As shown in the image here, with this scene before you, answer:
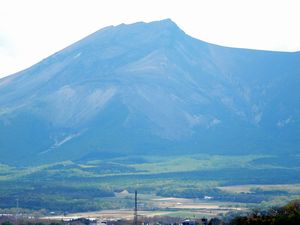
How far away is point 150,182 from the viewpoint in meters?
A: 130

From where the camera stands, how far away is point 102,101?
182m

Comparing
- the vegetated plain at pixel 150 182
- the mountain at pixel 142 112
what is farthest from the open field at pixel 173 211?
the mountain at pixel 142 112

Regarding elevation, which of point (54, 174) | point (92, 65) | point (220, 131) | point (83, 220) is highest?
point (92, 65)

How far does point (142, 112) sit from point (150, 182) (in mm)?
47998

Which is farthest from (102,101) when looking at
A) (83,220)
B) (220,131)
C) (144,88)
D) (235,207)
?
(83,220)

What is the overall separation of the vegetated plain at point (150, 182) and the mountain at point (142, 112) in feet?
26.7

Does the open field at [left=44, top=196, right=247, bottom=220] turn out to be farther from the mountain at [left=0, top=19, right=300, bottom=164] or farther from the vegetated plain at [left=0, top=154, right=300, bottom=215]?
the mountain at [left=0, top=19, right=300, bottom=164]

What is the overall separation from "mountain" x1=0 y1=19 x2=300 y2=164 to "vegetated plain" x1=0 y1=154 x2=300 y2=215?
814cm

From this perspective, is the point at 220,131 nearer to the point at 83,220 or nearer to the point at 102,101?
the point at 102,101

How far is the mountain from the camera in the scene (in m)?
166

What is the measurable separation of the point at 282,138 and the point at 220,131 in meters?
10.3

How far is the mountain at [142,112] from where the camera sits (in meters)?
166

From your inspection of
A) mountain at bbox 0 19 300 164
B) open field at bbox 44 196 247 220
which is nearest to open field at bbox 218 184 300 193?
open field at bbox 44 196 247 220

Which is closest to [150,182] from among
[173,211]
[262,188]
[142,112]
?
[262,188]
